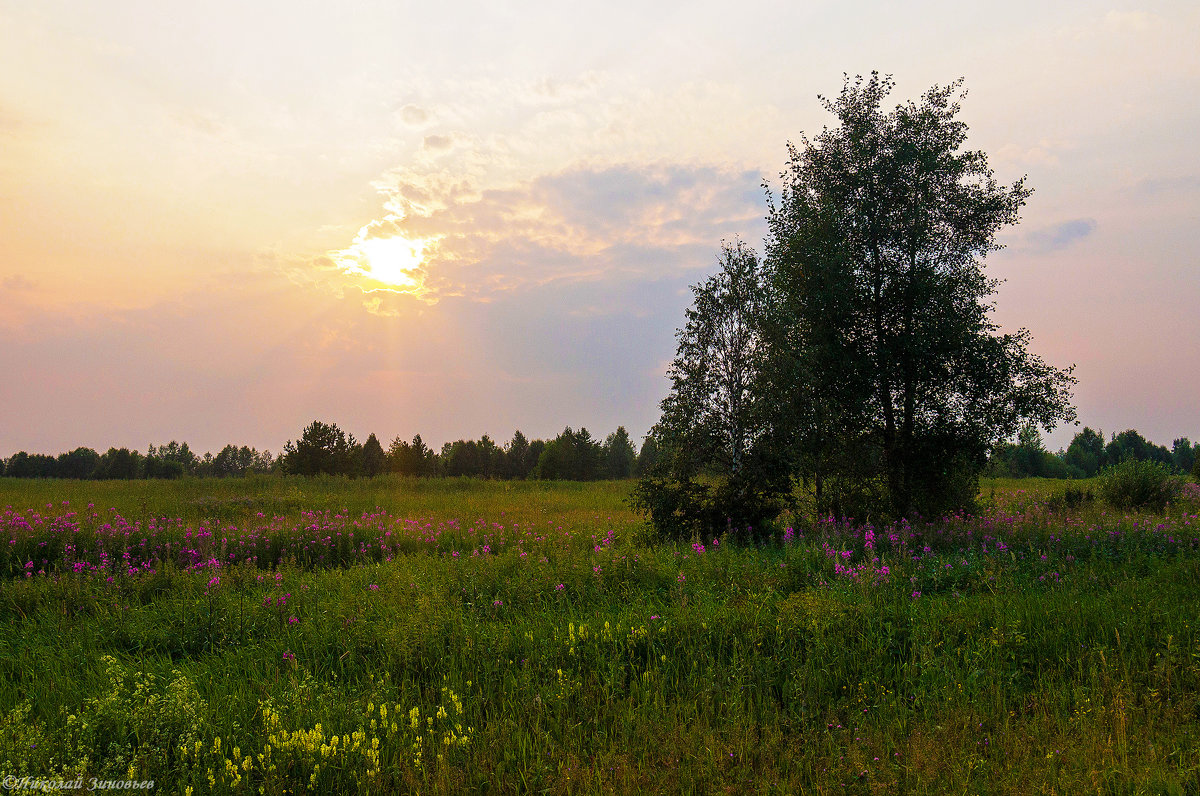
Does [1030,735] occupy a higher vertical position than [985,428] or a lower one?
lower

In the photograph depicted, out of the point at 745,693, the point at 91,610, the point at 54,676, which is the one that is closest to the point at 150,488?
the point at 91,610

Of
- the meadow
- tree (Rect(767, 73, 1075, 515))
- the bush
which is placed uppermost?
tree (Rect(767, 73, 1075, 515))

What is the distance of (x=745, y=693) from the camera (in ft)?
17.7

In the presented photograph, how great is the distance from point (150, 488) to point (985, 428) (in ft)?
92.7

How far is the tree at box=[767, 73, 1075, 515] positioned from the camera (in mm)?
13711

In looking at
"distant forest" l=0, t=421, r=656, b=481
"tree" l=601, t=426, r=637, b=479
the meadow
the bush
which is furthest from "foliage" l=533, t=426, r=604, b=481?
the meadow

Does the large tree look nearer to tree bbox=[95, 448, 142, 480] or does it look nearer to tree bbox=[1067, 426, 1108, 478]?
tree bbox=[95, 448, 142, 480]

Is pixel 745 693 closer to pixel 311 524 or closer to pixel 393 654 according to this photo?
pixel 393 654

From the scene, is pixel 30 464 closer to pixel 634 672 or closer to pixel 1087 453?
pixel 634 672

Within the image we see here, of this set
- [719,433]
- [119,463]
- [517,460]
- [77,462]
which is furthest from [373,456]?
[719,433]

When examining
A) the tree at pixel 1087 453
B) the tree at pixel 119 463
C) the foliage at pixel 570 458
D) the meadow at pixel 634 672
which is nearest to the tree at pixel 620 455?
the foliage at pixel 570 458

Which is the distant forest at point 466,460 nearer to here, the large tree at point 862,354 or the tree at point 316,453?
the tree at point 316,453

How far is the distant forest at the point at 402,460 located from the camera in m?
49.3

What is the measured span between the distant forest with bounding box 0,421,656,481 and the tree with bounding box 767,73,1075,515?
32103mm
